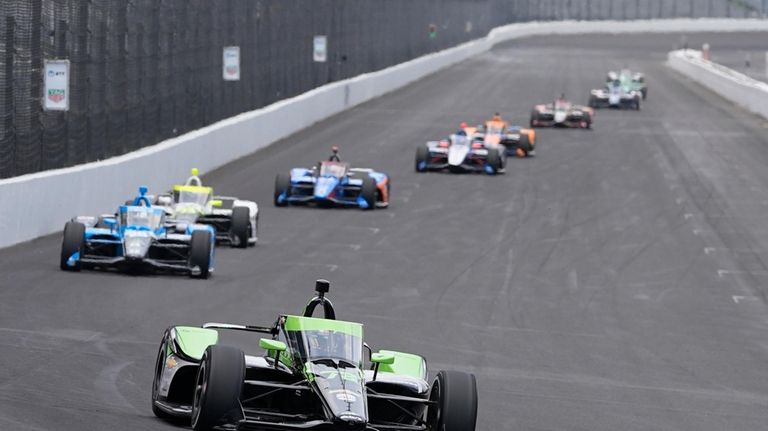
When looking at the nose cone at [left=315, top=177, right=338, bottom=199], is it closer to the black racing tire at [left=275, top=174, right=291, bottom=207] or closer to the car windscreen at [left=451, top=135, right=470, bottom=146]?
the black racing tire at [left=275, top=174, right=291, bottom=207]

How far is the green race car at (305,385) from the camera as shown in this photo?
429 inches

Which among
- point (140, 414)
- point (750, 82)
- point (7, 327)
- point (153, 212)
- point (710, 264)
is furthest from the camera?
point (750, 82)

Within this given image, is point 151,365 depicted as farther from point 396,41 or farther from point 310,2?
point 396,41

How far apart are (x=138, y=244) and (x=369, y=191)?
404 inches

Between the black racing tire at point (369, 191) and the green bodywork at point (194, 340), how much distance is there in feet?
58.7

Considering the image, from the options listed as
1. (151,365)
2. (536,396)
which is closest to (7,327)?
(151,365)

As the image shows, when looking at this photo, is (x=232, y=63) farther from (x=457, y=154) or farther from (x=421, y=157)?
(x=457, y=154)

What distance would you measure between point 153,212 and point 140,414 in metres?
9.74

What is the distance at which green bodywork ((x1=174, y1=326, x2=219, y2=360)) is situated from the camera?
489 inches

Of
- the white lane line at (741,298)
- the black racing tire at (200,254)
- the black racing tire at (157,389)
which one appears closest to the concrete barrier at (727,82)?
the white lane line at (741,298)

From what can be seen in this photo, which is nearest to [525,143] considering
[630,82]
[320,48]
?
[320,48]

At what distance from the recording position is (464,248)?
26.1 meters

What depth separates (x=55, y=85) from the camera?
2562 centimetres

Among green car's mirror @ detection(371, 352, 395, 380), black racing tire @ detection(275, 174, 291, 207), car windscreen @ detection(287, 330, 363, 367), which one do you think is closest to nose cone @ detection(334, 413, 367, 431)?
car windscreen @ detection(287, 330, 363, 367)
